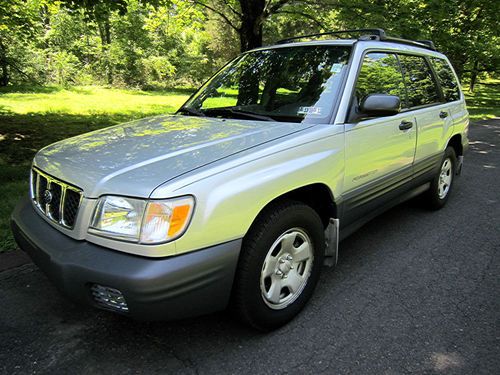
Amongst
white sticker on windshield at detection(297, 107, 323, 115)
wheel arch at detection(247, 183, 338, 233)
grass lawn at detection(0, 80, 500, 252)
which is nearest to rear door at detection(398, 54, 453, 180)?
white sticker on windshield at detection(297, 107, 323, 115)

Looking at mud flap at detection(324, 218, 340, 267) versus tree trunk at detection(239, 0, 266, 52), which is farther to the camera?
tree trunk at detection(239, 0, 266, 52)

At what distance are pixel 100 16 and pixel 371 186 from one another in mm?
6084

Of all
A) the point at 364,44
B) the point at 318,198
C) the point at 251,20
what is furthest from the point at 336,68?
the point at 251,20

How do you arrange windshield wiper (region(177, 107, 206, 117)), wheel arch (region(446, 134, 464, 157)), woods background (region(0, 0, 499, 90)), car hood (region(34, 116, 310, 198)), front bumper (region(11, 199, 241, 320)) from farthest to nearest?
woods background (region(0, 0, 499, 90)), wheel arch (region(446, 134, 464, 157)), windshield wiper (region(177, 107, 206, 117)), car hood (region(34, 116, 310, 198)), front bumper (region(11, 199, 241, 320))

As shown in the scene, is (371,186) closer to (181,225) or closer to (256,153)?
(256,153)

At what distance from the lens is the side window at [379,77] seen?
10.7 feet

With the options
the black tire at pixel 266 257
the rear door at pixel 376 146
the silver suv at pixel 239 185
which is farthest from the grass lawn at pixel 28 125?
the rear door at pixel 376 146

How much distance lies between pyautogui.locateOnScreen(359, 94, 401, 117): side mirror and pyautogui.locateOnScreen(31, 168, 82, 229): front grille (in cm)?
199

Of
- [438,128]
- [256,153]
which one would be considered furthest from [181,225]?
[438,128]

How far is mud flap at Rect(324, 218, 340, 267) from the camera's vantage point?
2.98m

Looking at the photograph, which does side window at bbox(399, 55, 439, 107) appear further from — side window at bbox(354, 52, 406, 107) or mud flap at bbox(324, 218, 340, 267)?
mud flap at bbox(324, 218, 340, 267)

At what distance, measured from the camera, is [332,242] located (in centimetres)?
301

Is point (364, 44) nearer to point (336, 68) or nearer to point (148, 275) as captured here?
point (336, 68)

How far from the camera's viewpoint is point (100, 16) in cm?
729
